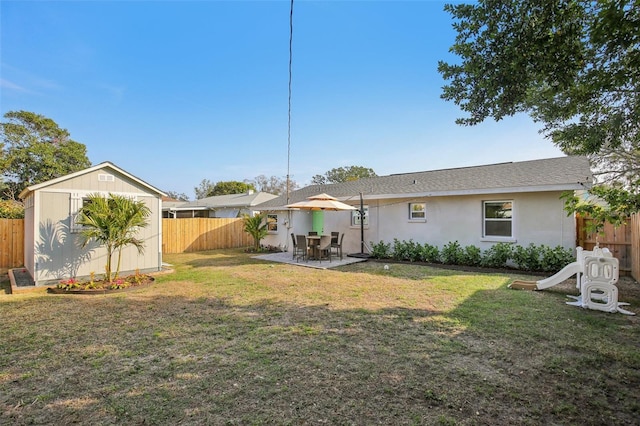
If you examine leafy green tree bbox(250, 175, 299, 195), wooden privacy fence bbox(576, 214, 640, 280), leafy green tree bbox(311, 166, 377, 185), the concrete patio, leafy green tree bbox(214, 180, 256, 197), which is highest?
leafy green tree bbox(311, 166, 377, 185)

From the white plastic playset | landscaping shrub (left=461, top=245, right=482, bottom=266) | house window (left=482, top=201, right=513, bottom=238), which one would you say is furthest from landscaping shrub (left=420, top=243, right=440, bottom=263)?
the white plastic playset

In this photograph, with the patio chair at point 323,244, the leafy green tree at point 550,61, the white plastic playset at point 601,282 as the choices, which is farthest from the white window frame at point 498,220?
Answer: the patio chair at point 323,244

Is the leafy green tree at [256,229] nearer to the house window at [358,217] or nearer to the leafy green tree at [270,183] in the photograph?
the house window at [358,217]

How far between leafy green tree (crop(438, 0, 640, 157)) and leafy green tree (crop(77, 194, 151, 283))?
8148mm

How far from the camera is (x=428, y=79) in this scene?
8781mm

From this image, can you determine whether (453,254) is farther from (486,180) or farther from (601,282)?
(601,282)

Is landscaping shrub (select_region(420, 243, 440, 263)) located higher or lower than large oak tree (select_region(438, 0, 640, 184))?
lower

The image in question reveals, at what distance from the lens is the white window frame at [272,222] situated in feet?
57.3

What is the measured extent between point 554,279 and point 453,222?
15.5 feet

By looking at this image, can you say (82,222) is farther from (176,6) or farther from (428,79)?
(428,79)

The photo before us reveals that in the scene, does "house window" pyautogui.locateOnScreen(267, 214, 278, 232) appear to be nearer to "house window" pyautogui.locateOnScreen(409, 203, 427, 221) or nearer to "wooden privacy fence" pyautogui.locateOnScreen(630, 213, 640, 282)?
"house window" pyautogui.locateOnScreen(409, 203, 427, 221)

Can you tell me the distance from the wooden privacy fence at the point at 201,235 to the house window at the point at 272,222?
204 cm

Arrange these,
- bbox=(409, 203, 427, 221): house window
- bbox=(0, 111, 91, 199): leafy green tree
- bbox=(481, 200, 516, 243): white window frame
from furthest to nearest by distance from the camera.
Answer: bbox=(0, 111, 91, 199): leafy green tree, bbox=(409, 203, 427, 221): house window, bbox=(481, 200, 516, 243): white window frame

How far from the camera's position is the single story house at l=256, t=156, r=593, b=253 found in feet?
30.6
